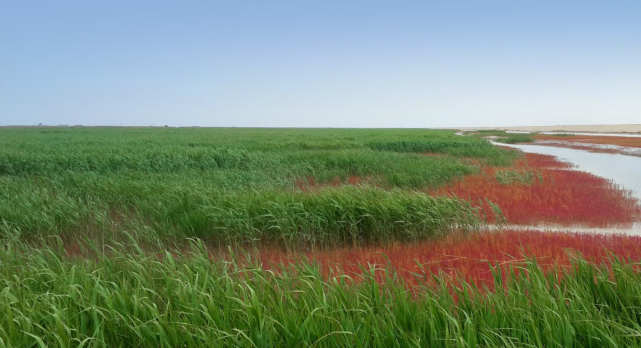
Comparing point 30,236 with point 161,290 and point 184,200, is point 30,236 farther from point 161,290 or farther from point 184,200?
point 161,290

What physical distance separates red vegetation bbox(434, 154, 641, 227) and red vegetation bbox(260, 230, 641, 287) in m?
1.18

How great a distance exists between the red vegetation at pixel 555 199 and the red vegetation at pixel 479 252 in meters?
1.18

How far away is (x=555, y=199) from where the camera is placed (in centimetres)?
1252

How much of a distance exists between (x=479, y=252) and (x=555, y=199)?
22.5ft

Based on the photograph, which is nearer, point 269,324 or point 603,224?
point 269,324

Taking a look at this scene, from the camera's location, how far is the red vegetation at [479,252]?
660 centimetres

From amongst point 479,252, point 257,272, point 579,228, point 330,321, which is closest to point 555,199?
point 579,228

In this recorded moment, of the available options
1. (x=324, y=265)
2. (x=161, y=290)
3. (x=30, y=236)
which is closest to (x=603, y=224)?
(x=324, y=265)

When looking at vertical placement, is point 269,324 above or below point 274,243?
above

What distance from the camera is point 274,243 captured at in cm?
819

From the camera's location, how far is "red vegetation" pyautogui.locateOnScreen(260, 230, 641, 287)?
6.60 metres

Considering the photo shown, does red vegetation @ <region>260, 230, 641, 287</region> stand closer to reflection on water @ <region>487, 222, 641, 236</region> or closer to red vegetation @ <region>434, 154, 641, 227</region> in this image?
reflection on water @ <region>487, 222, 641, 236</region>

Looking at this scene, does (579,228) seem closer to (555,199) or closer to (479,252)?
(555,199)

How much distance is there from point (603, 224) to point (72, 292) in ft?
36.9
